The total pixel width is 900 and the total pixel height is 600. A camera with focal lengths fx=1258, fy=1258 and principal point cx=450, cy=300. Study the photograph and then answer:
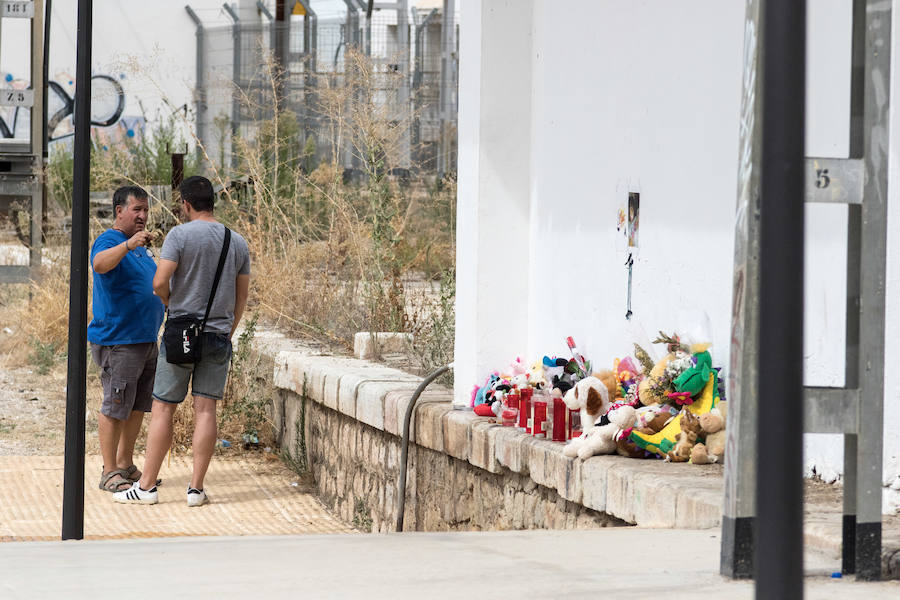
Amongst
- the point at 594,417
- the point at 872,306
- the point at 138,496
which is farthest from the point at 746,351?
the point at 138,496

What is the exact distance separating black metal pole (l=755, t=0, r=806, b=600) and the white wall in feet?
7.54

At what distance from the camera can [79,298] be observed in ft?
16.2

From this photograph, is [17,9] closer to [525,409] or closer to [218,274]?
[218,274]

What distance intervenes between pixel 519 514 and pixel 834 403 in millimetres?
2376

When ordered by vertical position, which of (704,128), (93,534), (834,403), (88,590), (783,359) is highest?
(704,128)

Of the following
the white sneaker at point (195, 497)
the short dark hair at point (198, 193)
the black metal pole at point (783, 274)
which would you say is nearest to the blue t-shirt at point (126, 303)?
the short dark hair at point (198, 193)

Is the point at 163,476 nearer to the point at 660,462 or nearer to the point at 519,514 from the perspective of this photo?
the point at 519,514

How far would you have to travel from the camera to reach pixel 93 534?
595 centimetres

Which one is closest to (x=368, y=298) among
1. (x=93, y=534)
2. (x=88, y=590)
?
(x=93, y=534)

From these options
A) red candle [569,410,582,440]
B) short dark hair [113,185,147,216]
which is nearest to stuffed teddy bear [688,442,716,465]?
red candle [569,410,582,440]

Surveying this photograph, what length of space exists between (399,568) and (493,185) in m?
2.97

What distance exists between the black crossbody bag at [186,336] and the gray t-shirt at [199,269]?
23 mm

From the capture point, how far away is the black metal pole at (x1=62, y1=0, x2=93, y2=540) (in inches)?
195

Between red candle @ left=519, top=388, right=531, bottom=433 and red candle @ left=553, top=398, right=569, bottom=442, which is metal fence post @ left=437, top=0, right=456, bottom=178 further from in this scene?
red candle @ left=553, top=398, right=569, bottom=442
